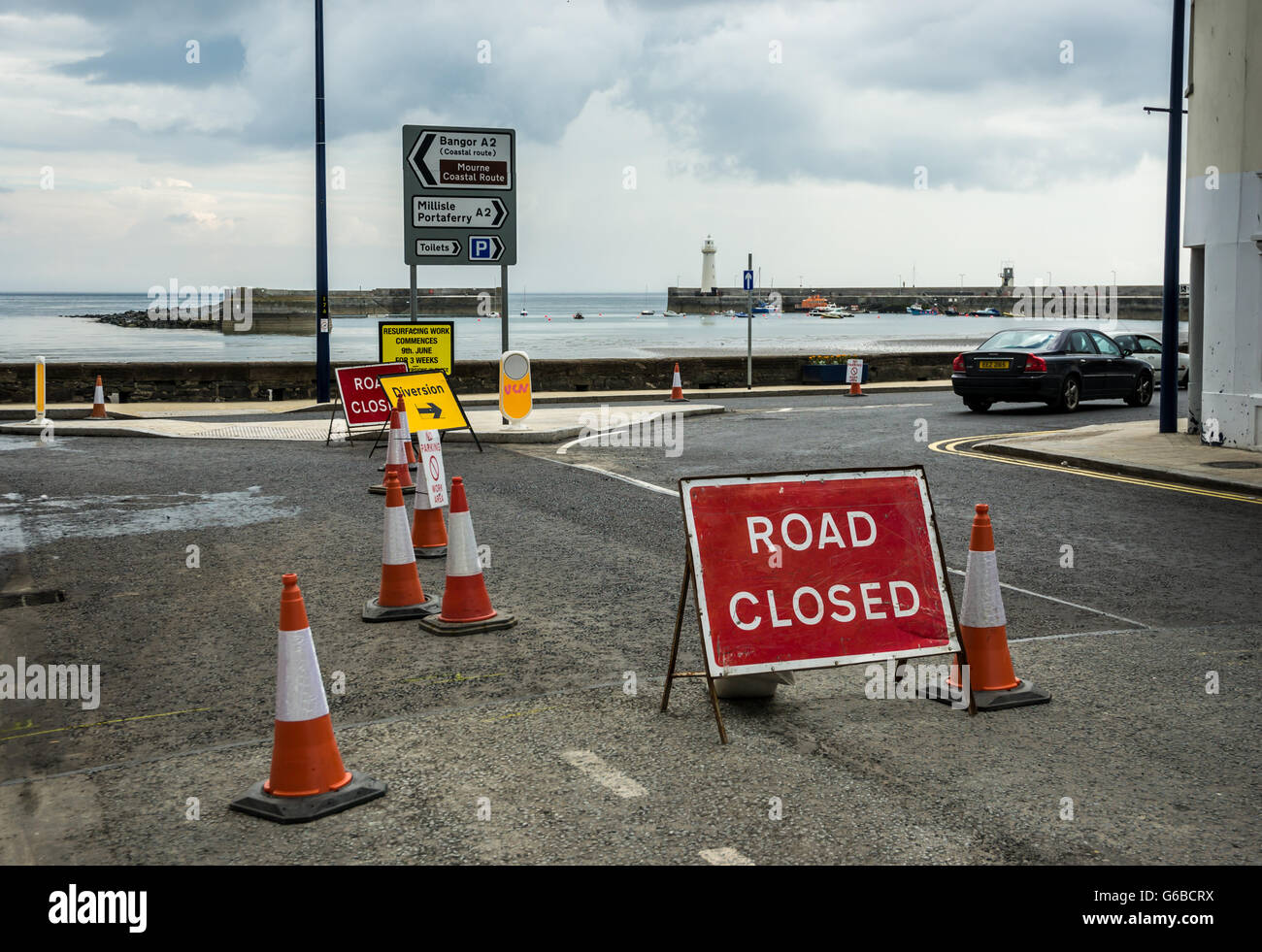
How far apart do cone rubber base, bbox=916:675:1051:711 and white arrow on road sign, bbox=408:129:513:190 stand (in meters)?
14.8

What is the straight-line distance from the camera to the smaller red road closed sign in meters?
16.6

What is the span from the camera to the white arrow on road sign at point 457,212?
18922 millimetres

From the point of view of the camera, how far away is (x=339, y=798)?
15.4ft

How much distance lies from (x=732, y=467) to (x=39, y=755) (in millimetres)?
10201

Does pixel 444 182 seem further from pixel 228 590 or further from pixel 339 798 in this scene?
pixel 339 798

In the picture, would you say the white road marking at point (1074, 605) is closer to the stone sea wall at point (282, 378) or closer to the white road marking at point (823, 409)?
the white road marking at point (823, 409)

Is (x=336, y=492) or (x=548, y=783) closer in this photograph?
(x=548, y=783)

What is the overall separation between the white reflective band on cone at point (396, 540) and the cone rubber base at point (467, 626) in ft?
1.66

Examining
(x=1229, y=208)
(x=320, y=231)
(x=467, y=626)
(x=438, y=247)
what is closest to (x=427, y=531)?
(x=467, y=626)

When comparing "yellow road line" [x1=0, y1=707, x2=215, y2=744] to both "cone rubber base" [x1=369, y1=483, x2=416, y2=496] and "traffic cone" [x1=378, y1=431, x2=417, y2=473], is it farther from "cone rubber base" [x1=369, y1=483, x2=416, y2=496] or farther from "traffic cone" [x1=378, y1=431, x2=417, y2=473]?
"traffic cone" [x1=378, y1=431, x2=417, y2=473]

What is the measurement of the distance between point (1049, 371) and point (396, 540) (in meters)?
16.8

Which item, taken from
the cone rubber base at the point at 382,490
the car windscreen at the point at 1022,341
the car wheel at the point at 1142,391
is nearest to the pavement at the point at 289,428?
the cone rubber base at the point at 382,490

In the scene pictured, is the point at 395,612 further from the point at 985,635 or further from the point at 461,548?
the point at 985,635

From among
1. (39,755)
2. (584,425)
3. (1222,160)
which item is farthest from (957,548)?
(584,425)
